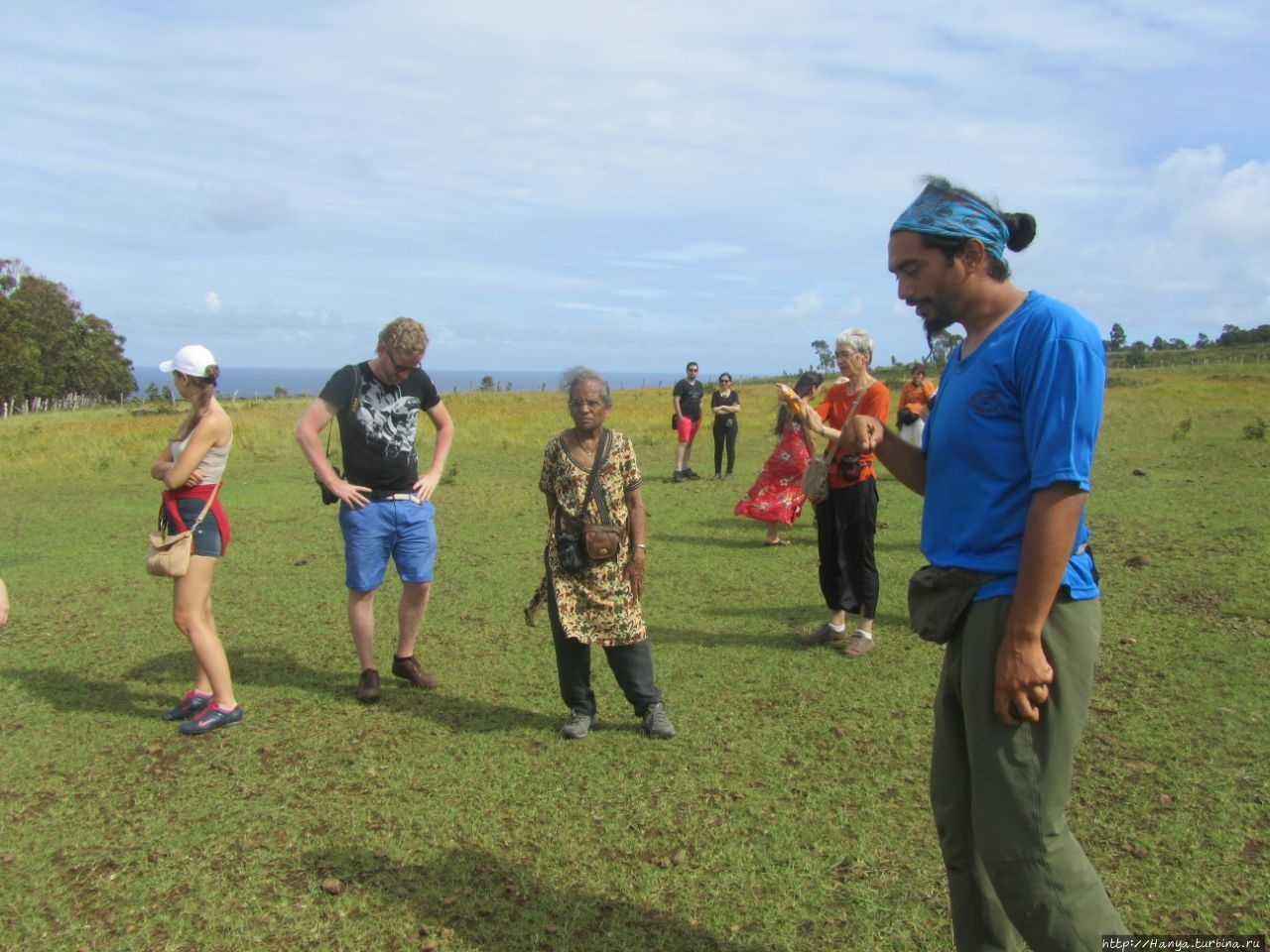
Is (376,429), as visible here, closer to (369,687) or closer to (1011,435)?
(369,687)

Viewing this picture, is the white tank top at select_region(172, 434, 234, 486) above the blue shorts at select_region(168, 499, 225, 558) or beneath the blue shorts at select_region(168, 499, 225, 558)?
above

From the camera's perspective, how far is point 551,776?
4.24 metres

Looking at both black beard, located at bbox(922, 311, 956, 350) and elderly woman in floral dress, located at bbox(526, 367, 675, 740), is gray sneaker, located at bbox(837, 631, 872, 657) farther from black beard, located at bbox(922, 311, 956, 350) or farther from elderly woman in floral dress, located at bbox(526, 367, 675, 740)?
black beard, located at bbox(922, 311, 956, 350)

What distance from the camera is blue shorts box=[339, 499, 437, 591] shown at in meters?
5.05

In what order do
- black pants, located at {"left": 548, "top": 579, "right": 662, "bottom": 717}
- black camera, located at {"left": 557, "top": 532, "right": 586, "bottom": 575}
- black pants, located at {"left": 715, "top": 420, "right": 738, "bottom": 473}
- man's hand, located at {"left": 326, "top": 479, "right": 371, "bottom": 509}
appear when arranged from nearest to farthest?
black camera, located at {"left": 557, "top": 532, "right": 586, "bottom": 575} → black pants, located at {"left": 548, "top": 579, "right": 662, "bottom": 717} → man's hand, located at {"left": 326, "top": 479, "right": 371, "bottom": 509} → black pants, located at {"left": 715, "top": 420, "right": 738, "bottom": 473}


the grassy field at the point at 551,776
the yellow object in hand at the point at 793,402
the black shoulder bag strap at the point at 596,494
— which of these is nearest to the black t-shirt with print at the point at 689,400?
the grassy field at the point at 551,776

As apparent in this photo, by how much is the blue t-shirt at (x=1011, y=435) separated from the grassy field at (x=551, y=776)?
1525mm

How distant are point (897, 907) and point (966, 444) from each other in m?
1.80

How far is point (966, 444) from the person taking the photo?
7.39 ft

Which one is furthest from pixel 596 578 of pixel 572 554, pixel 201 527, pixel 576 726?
pixel 201 527

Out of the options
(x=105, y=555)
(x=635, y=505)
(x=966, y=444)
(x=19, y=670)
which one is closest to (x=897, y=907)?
(x=966, y=444)

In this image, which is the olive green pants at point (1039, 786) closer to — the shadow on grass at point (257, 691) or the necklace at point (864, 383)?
the shadow on grass at point (257, 691)

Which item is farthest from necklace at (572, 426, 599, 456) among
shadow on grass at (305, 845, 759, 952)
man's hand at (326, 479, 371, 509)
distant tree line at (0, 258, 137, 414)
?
distant tree line at (0, 258, 137, 414)

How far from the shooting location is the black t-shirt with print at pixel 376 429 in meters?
4.96
